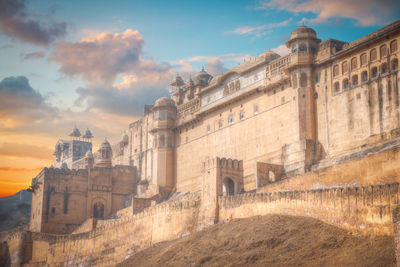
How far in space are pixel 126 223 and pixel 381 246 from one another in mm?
26027

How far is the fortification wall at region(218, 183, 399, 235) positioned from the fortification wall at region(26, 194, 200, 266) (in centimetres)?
726

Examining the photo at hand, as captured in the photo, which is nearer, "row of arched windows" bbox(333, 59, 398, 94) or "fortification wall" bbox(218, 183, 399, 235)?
"fortification wall" bbox(218, 183, 399, 235)

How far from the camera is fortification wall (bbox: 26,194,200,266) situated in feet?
132

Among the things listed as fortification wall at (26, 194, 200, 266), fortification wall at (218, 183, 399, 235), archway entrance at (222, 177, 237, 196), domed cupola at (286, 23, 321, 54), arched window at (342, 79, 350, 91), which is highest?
domed cupola at (286, 23, 321, 54)

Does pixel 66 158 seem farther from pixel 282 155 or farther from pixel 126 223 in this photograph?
pixel 282 155

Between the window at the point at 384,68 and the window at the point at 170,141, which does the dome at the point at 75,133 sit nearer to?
the window at the point at 170,141


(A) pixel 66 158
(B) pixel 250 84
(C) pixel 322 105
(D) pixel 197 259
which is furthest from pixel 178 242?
(A) pixel 66 158

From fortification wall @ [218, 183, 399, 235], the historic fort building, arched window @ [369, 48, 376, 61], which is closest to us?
fortification wall @ [218, 183, 399, 235]

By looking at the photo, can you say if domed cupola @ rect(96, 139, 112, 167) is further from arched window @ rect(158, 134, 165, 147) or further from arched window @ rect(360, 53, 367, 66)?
arched window @ rect(360, 53, 367, 66)

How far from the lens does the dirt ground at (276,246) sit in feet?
77.3

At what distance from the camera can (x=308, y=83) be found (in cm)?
4328

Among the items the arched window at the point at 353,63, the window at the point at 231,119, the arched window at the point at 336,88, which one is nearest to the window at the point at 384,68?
the arched window at the point at 353,63

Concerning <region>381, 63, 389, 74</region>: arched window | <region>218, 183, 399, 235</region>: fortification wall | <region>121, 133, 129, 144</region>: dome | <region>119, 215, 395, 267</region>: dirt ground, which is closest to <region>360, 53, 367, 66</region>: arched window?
<region>381, 63, 389, 74</region>: arched window

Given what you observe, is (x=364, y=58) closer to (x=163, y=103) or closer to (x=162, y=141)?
(x=163, y=103)
